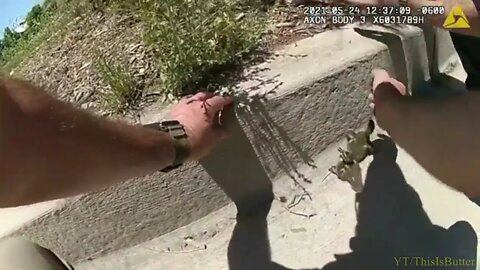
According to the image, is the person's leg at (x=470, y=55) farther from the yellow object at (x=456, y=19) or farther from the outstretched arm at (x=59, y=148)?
the outstretched arm at (x=59, y=148)

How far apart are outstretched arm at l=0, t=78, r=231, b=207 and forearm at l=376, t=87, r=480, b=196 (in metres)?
0.72

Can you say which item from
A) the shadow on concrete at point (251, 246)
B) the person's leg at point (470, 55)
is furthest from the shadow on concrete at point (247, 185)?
the person's leg at point (470, 55)

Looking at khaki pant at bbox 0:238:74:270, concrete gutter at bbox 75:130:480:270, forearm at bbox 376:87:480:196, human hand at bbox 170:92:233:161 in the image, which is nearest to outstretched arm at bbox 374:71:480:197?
forearm at bbox 376:87:480:196

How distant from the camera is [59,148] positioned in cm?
172

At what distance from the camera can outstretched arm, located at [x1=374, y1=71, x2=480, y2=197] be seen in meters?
2.08

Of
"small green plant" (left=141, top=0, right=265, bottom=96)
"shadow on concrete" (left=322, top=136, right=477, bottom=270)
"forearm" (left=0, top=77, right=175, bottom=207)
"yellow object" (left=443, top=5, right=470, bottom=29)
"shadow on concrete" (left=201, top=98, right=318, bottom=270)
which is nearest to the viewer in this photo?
"forearm" (left=0, top=77, right=175, bottom=207)

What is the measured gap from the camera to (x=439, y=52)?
269 cm

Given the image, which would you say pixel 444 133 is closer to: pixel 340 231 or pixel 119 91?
pixel 340 231

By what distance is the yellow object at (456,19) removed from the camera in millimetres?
1770

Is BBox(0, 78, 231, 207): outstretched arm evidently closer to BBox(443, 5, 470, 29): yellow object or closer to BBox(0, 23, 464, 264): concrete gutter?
BBox(0, 23, 464, 264): concrete gutter

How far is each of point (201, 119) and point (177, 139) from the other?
15cm

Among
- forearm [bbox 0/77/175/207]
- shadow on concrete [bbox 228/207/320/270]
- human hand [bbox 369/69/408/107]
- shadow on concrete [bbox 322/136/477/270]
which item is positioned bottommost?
shadow on concrete [bbox 322/136/477/270]

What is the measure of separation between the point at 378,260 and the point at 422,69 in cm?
75

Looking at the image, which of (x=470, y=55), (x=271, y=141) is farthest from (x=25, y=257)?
(x=470, y=55)
